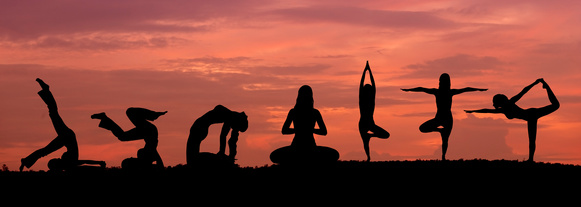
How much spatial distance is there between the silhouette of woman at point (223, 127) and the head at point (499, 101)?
8.01 metres

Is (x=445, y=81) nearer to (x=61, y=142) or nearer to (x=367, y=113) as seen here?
(x=367, y=113)

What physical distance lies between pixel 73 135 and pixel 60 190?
3.44 meters

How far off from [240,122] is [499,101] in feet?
27.3

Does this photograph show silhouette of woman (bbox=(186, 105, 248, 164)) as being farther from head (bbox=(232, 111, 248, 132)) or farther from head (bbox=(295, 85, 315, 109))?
head (bbox=(295, 85, 315, 109))

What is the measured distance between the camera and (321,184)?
26.0 metres

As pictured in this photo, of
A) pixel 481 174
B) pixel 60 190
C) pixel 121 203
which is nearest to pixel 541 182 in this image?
pixel 481 174

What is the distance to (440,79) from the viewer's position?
101ft

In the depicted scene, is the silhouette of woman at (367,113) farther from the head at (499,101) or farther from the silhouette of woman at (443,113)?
the head at (499,101)

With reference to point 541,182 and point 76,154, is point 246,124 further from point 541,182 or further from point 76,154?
point 541,182

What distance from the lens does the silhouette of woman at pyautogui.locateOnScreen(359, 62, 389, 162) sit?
30.1 meters

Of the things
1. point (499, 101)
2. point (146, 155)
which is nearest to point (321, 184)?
point (146, 155)

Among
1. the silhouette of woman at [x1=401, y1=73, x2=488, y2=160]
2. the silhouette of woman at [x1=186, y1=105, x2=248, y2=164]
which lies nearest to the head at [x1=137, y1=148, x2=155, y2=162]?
the silhouette of woman at [x1=186, y1=105, x2=248, y2=164]

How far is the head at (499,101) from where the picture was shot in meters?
29.9

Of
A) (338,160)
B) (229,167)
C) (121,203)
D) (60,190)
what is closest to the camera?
(121,203)
